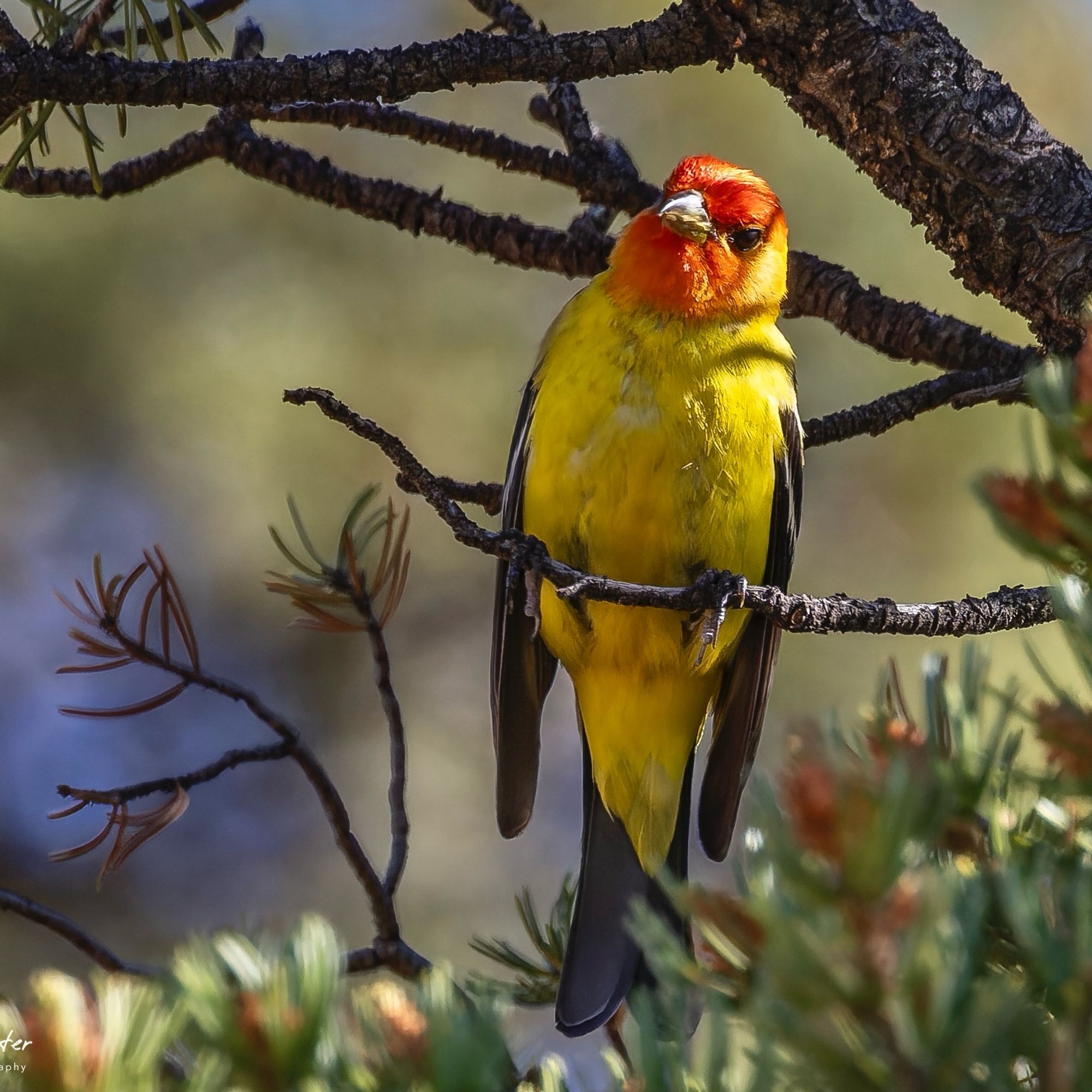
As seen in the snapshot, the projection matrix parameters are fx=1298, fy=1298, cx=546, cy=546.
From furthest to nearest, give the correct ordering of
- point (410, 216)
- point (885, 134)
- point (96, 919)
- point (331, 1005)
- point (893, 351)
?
point (96, 919)
point (410, 216)
point (893, 351)
point (885, 134)
point (331, 1005)

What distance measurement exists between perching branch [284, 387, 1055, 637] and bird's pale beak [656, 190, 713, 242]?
44.9 inches

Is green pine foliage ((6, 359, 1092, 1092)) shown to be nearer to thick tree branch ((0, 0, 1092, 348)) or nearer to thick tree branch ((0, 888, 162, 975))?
thick tree branch ((0, 888, 162, 975))

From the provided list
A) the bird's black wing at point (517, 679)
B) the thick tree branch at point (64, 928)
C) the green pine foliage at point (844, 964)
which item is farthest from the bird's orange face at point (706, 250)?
the green pine foliage at point (844, 964)

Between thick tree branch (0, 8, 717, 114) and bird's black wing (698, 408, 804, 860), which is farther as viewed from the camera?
bird's black wing (698, 408, 804, 860)

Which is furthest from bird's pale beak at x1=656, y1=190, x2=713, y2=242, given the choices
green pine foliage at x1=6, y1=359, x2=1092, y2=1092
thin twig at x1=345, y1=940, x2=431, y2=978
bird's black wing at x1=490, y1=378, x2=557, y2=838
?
green pine foliage at x1=6, y1=359, x2=1092, y2=1092

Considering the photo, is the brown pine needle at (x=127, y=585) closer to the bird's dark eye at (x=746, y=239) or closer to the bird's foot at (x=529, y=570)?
the bird's foot at (x=529, y=570)

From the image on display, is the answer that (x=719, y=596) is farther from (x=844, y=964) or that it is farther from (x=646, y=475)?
(x=844, y=964)

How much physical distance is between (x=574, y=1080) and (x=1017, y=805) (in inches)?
16.3

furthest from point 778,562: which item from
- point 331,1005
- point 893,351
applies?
point 331,1005

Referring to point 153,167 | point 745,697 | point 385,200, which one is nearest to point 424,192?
point 385,200

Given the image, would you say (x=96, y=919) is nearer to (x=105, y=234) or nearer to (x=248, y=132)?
(x=105, y=234)

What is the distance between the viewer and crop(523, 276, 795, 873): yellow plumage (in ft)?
8.93

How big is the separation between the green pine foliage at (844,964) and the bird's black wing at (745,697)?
203cm

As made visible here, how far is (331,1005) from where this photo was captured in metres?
0.90
